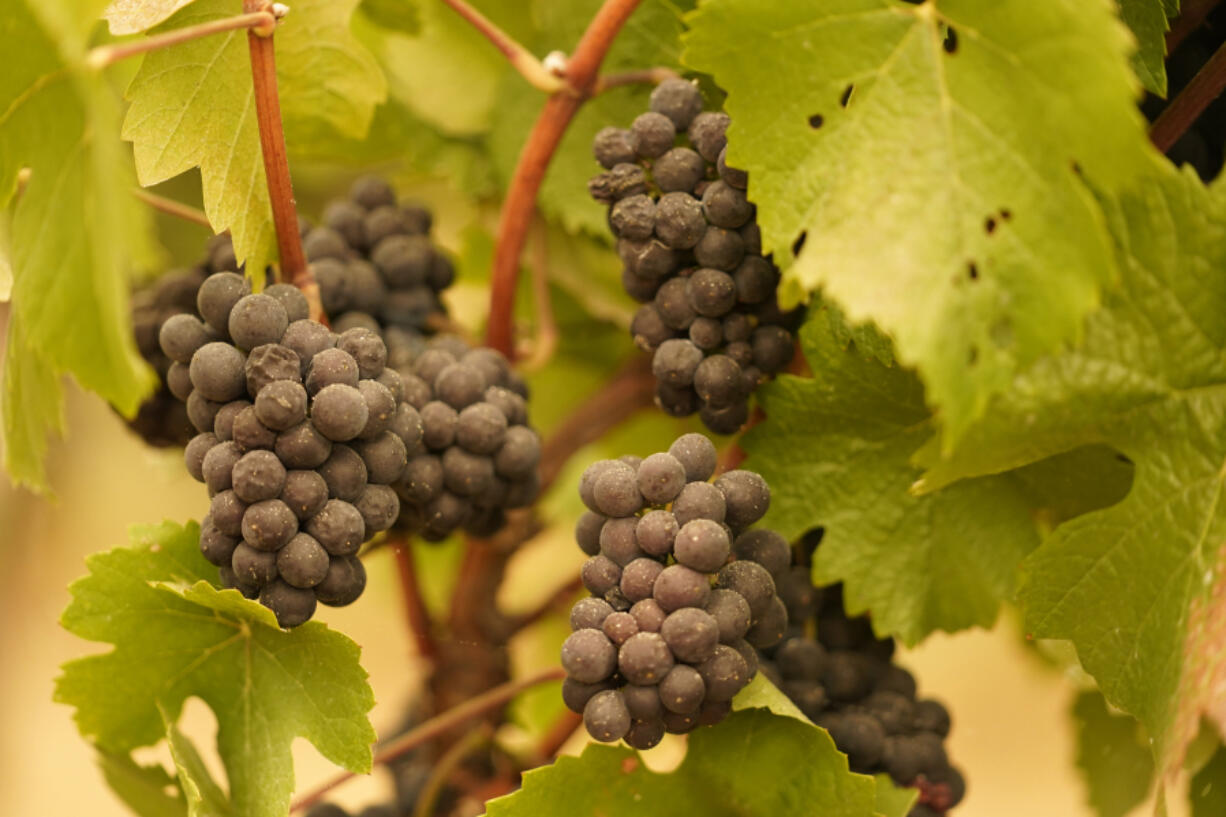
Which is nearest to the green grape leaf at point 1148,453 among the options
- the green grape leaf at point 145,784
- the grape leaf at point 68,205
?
the grape leaf at point 68,205

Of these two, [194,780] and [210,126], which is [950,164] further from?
[194,780]

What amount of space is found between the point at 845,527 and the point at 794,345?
121 millimetres

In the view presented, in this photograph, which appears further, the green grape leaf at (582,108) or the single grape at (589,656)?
the green grape leaf at (582,108)

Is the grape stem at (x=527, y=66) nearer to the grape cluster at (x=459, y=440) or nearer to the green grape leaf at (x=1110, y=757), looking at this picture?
the grape cluster at (x=459, y=440)

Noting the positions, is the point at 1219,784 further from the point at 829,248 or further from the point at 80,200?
the point at 80,200

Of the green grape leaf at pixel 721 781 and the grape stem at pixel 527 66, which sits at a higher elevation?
the grape stem at pixel 527 66

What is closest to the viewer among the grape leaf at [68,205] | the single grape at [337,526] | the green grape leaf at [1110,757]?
the grape leaf at [68,205]

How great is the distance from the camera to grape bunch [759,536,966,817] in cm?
66

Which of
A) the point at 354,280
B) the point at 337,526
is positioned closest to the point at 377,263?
the point at 354,280

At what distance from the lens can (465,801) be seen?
35.7 inches

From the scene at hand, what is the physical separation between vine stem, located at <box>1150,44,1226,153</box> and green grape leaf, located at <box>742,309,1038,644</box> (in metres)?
0.22

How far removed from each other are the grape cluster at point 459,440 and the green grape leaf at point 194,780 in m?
0.18

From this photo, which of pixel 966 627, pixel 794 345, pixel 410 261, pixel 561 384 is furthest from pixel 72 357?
pixel 561 384

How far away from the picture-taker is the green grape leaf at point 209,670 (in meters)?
0.60
